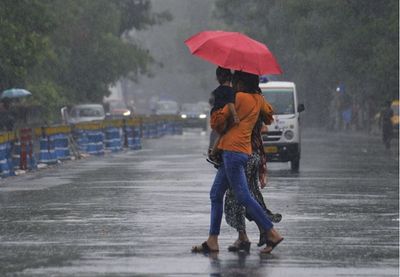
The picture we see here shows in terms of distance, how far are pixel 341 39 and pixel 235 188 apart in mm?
49684

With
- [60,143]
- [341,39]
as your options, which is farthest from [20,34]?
[341,39]

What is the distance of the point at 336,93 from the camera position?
9194 centimetres

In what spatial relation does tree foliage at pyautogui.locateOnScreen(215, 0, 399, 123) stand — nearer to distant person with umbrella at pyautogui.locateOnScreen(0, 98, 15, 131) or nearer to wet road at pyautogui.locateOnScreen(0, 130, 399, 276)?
distant person with umbrella at pyautogui.locateOnScreen(0, 98, 15, 131)

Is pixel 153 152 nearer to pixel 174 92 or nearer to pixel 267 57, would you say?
pixel 267 57

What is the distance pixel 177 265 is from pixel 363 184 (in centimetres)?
1453

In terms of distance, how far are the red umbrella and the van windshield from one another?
19.8 meters

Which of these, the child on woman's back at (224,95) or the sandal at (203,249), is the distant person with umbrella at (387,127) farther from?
the sandal at (203,249)

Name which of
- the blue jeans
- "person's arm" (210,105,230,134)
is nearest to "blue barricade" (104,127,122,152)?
the blue jeans

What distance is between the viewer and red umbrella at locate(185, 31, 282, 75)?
43.5 feet

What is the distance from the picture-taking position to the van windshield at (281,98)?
110 feet

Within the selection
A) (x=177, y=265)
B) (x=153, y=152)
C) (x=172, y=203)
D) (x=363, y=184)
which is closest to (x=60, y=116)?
(x=153, y=152)

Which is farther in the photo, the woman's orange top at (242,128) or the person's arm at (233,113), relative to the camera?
the woman's orange top at (242,128)

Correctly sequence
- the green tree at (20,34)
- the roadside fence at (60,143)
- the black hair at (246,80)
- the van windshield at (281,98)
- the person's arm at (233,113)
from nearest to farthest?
the person's arm at (233,113) → the black hair at (246,80) → the roadside fence at (60,143) → the van windshield at (281,98) → the green tree at (20,34)

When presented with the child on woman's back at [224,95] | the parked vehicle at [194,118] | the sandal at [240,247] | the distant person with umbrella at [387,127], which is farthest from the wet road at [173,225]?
the parked vehicle at [194,118]
